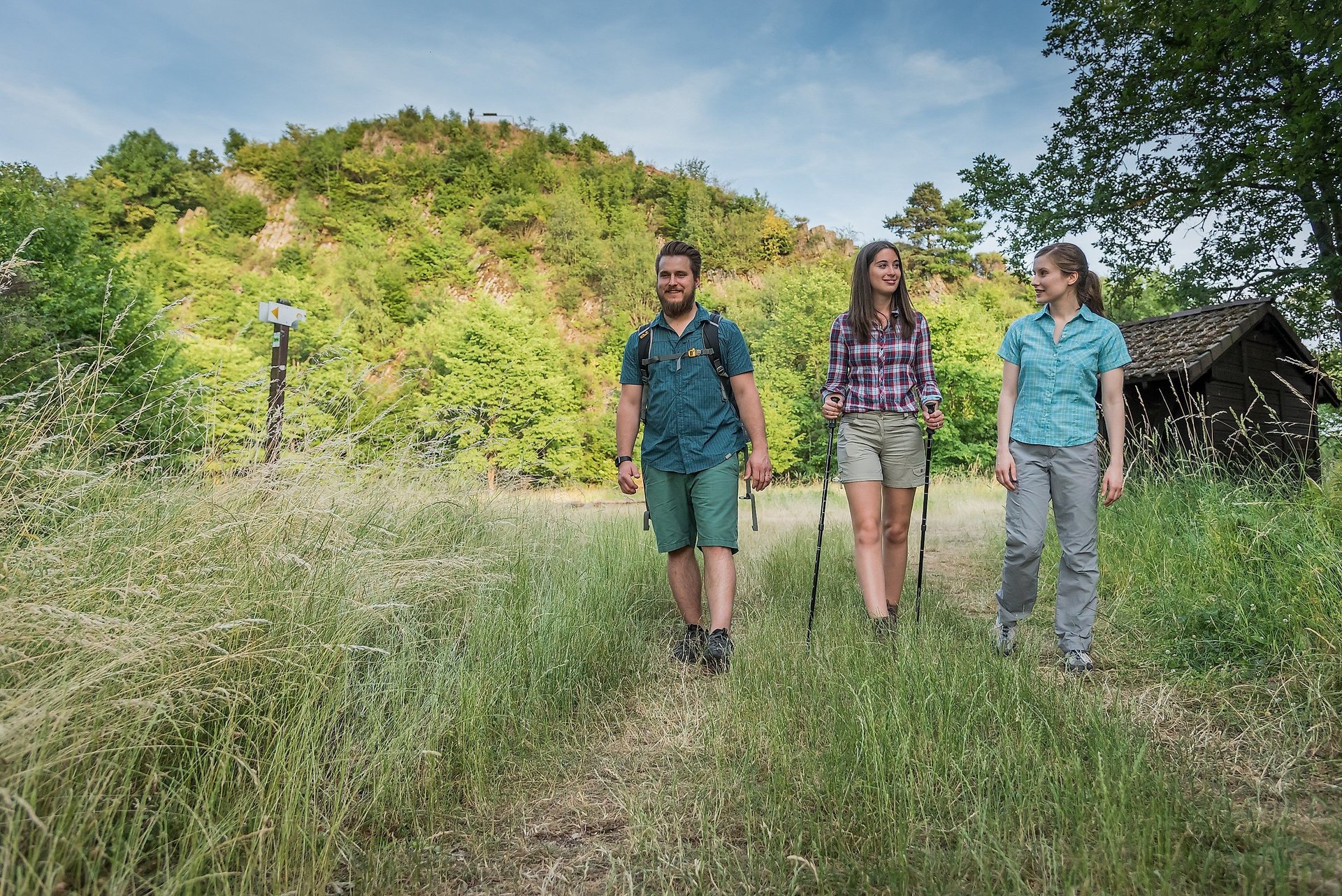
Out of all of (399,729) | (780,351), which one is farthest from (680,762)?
(780,351)

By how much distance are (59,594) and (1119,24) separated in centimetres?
1623

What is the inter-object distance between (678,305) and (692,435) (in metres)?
0.71

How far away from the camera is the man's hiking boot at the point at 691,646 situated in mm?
3709

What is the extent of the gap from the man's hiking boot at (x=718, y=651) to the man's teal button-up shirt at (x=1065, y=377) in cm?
185

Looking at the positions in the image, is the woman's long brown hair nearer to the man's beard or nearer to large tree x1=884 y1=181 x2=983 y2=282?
the man's beard

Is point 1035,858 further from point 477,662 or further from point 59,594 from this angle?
point 59,594

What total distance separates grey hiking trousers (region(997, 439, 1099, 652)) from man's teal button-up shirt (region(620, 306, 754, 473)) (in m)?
1.47

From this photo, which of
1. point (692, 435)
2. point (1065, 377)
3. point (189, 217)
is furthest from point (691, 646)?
point (189, 217)

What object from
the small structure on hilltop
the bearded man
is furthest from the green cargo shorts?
the small structure on hilltop

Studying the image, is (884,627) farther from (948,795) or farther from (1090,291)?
(1090,291)

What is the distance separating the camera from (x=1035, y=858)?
66.1 inches

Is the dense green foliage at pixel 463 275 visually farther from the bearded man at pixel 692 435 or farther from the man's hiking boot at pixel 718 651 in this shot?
the man's hiking boot at pixel 718 651

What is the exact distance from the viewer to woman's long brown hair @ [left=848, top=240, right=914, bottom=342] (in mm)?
3945

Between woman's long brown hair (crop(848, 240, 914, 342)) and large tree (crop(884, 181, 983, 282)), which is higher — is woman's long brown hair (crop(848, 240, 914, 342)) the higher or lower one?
the lower one
